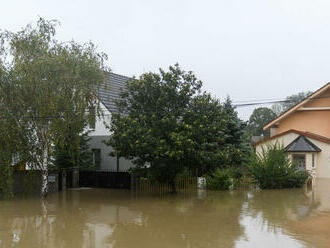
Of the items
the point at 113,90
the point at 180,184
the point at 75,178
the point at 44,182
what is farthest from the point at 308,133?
the point at 44,182

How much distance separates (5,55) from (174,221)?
9864 mm

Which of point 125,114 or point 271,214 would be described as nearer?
point 271,214

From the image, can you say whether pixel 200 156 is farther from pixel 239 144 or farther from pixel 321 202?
pixel 239 144

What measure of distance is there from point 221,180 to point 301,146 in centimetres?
A: 796

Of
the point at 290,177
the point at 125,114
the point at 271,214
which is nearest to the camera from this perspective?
the point at 271,214

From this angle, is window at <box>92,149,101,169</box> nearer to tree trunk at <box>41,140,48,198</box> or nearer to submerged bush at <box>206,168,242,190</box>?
tree trunk at <box>41,140,48,198</box>

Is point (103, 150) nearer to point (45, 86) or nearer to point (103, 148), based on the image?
point (103, 148)

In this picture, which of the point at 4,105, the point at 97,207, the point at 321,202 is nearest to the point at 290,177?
the point at 321,202

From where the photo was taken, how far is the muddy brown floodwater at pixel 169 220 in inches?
393

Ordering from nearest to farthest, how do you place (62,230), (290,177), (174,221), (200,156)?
(62,230) < (174,221) < (200,156) < (290,177)

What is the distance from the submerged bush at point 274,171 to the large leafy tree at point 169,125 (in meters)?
3.68

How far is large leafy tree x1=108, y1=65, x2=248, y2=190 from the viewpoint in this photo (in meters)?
16.6

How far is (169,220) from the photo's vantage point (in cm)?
1276

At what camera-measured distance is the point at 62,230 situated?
37.2ft
